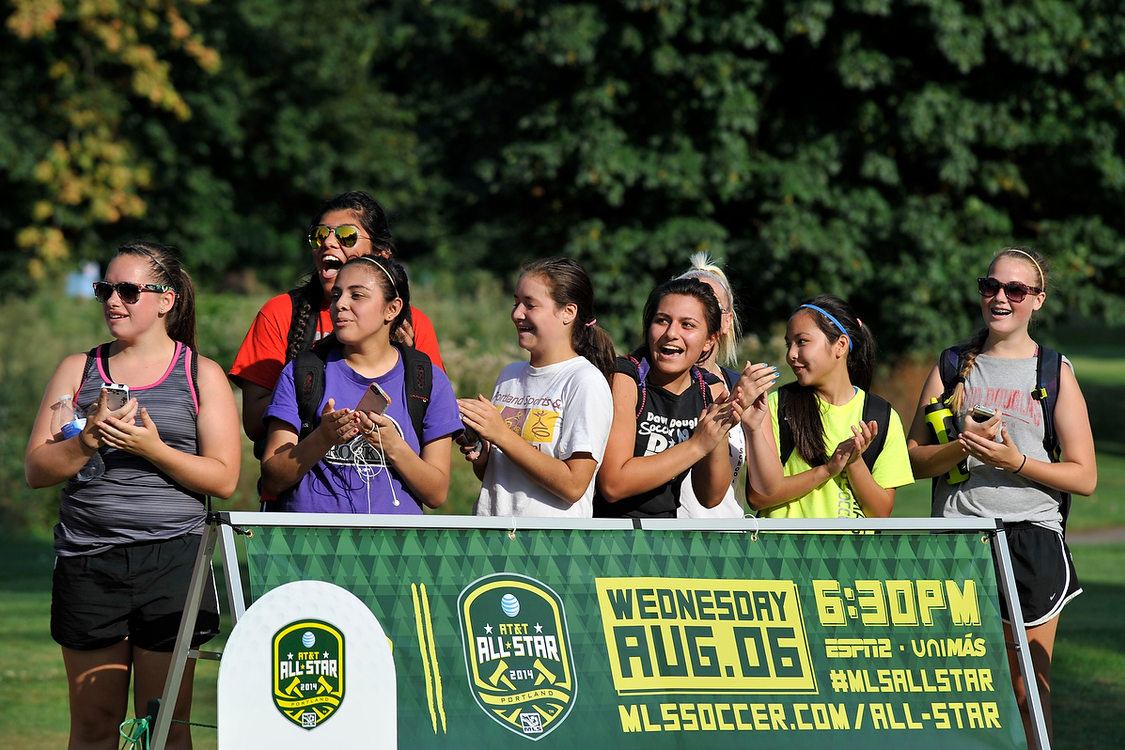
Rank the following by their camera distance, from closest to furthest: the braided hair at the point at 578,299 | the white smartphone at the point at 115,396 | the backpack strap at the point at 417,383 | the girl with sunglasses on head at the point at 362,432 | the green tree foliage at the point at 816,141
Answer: the white smartphone at the point at 115,396 → the girl with sunglasses on head at the point at 362,432 → the backpack strap at the point at 417,383 → the braided hair at the point at 578,299 → the green tree foliage at the point at 816,141

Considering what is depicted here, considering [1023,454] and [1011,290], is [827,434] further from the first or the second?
[1011,290]

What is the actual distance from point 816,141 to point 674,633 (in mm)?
14807

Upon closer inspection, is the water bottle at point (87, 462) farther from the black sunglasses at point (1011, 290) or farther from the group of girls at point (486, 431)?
the black sunglasses at point (1011, 290)

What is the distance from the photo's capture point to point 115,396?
12.8 feet

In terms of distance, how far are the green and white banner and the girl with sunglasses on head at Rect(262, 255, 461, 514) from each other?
1.09 feet

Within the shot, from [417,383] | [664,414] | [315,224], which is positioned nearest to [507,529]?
[417,383]

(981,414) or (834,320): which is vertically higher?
(834,320)

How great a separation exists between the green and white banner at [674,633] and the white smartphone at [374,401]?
1.29ft

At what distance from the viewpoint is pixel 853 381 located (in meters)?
5.24

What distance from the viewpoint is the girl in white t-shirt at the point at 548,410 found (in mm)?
4277

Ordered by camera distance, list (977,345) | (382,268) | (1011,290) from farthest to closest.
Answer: (977,345)
(1011,290)
(382,268)

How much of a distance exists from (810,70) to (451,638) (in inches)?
625

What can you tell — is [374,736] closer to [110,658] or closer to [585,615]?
[585,615]

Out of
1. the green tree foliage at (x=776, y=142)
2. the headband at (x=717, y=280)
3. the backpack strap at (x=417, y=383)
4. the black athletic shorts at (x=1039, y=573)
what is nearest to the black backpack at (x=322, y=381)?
the backpack strap at (x=417, y=383)
